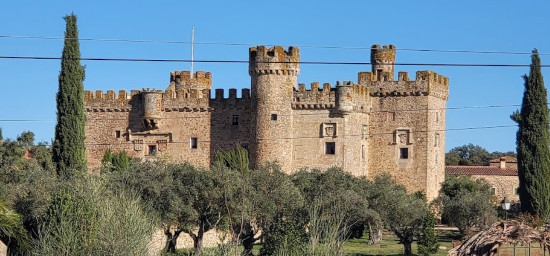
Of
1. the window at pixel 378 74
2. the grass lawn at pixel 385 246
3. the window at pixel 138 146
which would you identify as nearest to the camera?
the grass lawn at pixel 385 246

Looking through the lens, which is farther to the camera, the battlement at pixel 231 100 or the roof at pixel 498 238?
the battlement at pixel 231 100

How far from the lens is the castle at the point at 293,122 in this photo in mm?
55000

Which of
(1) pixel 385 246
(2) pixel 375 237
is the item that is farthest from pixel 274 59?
(1) pixel 385 246

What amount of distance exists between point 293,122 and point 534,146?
11673 millimetres

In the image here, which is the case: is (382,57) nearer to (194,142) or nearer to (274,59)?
(274,59)

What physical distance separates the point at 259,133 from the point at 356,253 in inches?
421

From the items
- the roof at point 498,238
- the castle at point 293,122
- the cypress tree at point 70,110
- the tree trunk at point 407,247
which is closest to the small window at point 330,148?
the castle at point 293,122

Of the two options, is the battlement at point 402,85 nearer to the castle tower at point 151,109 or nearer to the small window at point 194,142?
the small window at point 194,142

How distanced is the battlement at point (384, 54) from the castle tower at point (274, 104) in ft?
17.7

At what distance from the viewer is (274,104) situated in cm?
5506

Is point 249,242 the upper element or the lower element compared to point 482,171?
lower

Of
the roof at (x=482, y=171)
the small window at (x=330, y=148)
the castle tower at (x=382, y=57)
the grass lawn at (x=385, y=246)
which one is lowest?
the grass lawn at (x=385, y=246)

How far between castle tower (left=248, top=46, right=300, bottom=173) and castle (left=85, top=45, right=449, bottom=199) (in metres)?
0.05

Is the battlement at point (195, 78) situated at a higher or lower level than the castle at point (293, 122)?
higher
